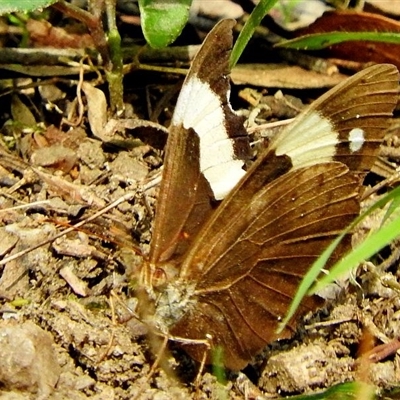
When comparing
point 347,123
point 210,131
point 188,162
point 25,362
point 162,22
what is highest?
point 162,22

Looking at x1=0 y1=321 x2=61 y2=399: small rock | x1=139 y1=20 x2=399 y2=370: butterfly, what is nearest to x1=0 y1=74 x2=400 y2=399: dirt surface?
x1=0 y1=321 x2=61 y2=399: small rock

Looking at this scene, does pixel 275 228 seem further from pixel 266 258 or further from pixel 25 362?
pixel 25 362

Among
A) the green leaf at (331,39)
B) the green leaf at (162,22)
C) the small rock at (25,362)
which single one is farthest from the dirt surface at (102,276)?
the green leaf at (162,22)

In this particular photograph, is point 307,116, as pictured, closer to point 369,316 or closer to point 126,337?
point 369,316

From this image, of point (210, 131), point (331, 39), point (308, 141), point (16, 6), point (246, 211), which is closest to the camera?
point (246, 211)

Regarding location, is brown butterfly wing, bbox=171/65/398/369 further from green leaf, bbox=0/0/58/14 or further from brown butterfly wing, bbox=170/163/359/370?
green leaf, bbox=0/0/58/14

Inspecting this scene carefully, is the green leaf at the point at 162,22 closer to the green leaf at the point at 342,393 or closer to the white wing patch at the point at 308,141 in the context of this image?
the white wing patch at the point at 308,141

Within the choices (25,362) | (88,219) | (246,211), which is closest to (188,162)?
(246,211)
